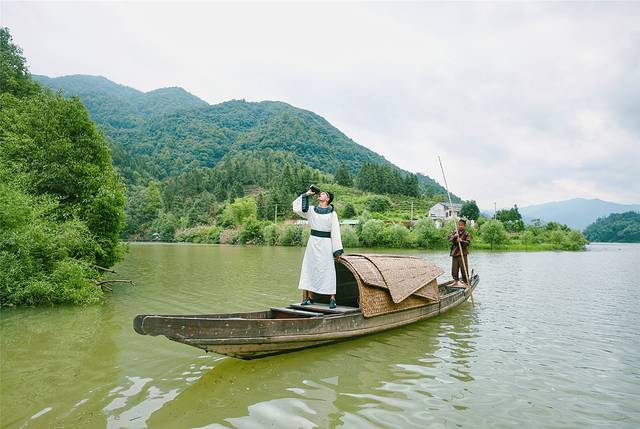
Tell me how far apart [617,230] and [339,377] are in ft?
551

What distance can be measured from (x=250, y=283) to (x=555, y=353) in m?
13.5

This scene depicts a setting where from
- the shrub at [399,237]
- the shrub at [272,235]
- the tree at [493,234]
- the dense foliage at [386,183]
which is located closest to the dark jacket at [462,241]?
the shrub at [399,237]

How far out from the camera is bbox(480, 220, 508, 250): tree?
6356 centimetres

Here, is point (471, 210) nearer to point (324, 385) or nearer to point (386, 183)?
point (386, 183)

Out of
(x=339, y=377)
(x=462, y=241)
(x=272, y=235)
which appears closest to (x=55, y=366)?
(x=339, y=377)

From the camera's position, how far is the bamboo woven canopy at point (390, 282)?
8.71 meters

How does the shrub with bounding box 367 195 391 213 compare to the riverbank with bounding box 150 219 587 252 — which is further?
the shrub with bounding box 367 195 391 213

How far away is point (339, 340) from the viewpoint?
8.14 meters

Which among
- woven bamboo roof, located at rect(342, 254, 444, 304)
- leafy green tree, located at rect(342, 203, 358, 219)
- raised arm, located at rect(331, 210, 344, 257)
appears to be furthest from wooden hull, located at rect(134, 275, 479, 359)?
leafy green tree, located at rect(342, 203, 358, 219)

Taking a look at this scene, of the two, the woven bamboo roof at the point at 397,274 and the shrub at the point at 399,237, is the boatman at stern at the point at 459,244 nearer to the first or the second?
the woven bamboo roof at the point at 397,274

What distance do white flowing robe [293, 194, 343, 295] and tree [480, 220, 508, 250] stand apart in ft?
201

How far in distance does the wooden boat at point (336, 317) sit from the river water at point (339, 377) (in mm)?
371

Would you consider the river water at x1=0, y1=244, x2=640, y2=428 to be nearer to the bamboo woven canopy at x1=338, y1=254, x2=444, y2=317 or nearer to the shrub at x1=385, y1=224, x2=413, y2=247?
the bamboo woven canopy at x1=338, y1=254, x2=444, y2=317

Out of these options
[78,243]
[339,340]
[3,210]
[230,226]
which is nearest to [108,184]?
[78,243]
